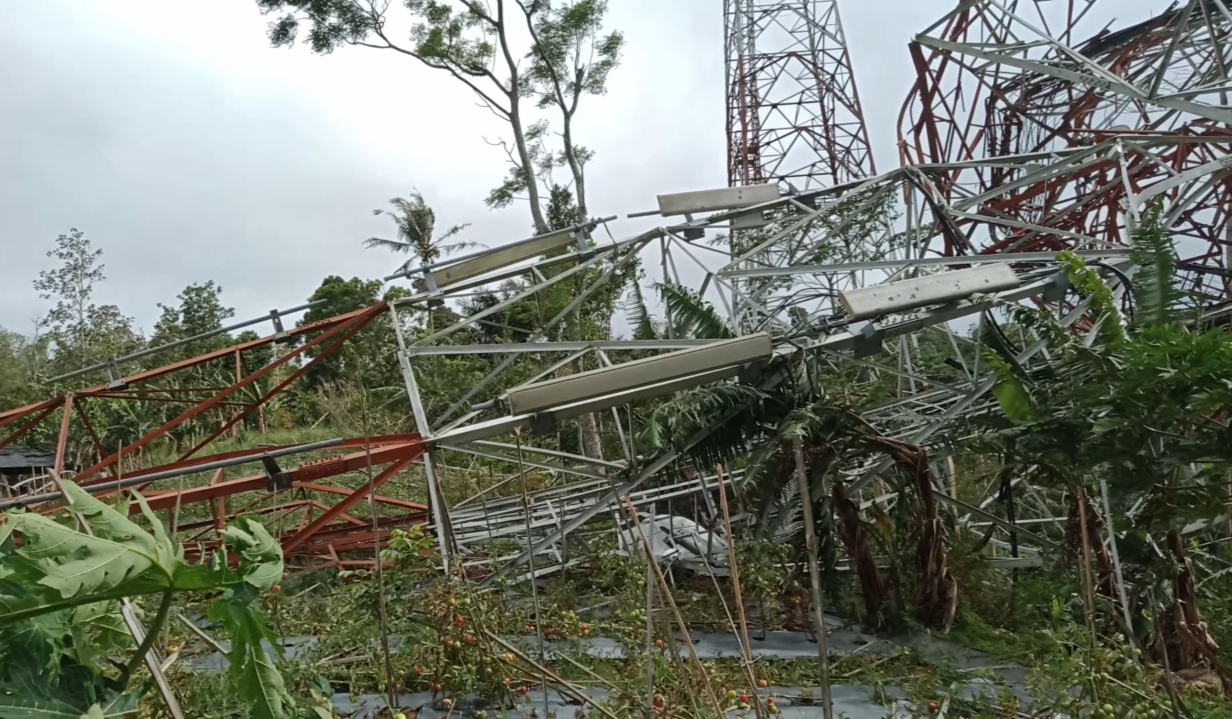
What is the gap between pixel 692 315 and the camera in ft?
20.4

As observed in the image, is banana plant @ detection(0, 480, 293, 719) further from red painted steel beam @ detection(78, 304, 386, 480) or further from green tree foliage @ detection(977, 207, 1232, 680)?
red painted steel beam @ detection(78, 304, 386, 480)

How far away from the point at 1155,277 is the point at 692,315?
10.2 feet

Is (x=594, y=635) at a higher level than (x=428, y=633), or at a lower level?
lower

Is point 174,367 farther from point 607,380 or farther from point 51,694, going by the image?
point 51,694

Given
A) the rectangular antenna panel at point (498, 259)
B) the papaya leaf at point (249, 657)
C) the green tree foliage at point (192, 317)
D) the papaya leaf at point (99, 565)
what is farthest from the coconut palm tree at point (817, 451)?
the green tree foliage at point (192, 317)

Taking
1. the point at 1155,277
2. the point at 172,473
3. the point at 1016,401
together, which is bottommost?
the point at 1016,401

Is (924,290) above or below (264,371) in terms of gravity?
below

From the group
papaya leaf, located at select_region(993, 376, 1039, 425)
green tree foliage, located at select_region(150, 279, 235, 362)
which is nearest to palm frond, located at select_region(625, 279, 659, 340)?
papaya leaf, located at select_region(993, 376, 1039, 425)

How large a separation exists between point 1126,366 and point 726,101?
16.6 m

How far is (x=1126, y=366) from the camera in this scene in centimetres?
363

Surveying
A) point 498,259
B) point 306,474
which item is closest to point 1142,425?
point 306,474

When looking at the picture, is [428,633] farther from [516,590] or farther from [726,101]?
[726,101]

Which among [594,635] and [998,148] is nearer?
[594,635]

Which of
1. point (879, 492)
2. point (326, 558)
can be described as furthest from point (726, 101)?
point (326, 558)
